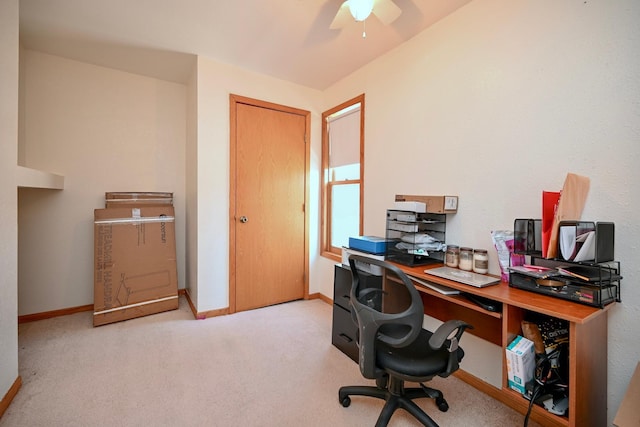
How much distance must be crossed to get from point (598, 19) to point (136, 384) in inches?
132

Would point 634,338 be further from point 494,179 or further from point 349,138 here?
point 349,138

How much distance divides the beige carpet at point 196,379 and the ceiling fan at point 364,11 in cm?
239

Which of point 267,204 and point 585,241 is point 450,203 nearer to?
point 585,241

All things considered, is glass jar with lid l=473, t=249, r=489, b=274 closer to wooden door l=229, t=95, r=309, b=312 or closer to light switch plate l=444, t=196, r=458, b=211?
light switch plate l=444, t=196, r=458, b=211

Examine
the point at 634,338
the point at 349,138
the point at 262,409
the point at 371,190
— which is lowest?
the point at 262,409

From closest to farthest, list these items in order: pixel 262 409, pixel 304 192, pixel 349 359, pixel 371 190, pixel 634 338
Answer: pixel 634 338 < pixel 262 409 < pixel 349 359 < pixel 371 190 < pixel 304 192

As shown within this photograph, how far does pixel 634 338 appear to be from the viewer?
1.26 meters

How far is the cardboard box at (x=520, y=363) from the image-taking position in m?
1.21

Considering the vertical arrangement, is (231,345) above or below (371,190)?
below

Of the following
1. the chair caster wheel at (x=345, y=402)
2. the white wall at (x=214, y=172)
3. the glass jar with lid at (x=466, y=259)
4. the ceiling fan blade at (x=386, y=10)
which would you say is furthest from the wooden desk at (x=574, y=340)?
the white wall at (x=214, y=172)

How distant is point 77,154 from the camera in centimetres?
280

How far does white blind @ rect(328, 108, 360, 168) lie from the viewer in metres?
2.94

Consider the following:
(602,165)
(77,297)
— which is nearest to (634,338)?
(602,165)

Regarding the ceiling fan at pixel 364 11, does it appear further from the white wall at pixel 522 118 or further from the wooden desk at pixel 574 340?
the wooden desk at pixel 574 340
